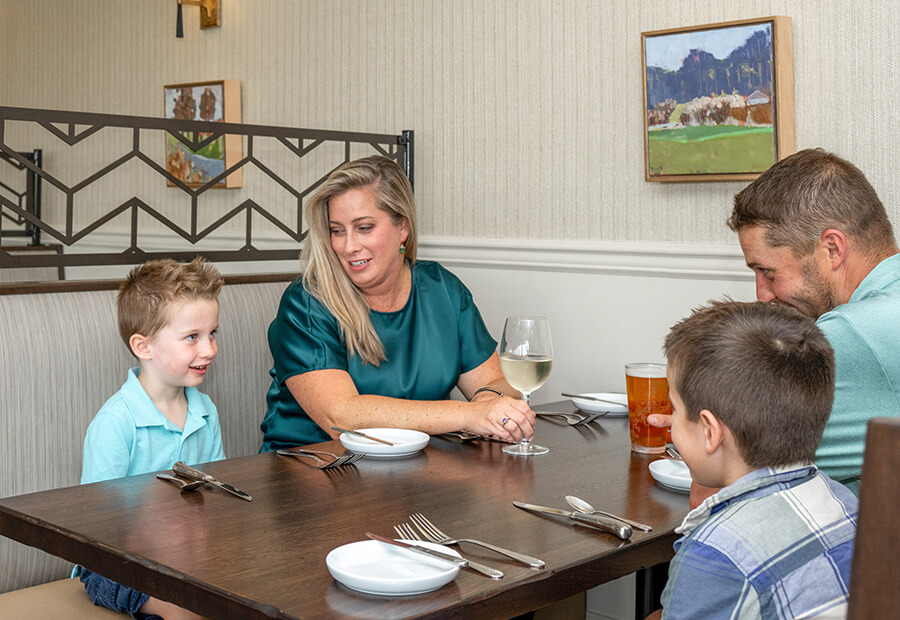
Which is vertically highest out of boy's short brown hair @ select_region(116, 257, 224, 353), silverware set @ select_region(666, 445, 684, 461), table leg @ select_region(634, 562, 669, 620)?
boy's short brown hair @ select_region(116, 257, 224, 353)

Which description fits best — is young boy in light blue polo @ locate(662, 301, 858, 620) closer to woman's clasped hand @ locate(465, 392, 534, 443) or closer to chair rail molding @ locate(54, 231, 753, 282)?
woman's clasped hand @ locate(465, 392, 534, 443)

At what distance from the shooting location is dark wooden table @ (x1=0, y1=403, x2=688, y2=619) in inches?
45.6

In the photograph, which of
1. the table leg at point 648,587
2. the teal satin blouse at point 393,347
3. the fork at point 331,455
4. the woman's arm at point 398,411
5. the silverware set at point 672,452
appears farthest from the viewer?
the teal satin blouse at point 393,347

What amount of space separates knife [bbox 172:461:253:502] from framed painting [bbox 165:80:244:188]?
7.58 feet

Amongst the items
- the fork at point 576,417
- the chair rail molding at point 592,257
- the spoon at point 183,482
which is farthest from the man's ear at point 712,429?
the chair rail molding at point 592,257

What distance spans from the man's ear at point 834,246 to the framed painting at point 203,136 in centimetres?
271

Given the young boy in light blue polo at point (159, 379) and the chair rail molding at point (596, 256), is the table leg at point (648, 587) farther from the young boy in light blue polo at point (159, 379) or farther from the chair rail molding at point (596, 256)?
the young boy in light blue polo at point (159, 379)

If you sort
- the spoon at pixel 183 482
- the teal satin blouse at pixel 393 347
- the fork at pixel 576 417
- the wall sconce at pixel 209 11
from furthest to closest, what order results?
1. the wall sconce at pixel 209 11
2. the teal satin blouse at pixel 393 347
3. the fork at pixel 576 417
4. the spoon at pixel 183 482

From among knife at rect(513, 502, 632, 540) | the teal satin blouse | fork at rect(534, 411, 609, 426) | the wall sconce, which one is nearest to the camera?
knife at rect(513, 502, 632, 540)

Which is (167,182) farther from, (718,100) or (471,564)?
(471,564)

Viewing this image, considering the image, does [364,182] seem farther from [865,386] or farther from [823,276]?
[865,386]

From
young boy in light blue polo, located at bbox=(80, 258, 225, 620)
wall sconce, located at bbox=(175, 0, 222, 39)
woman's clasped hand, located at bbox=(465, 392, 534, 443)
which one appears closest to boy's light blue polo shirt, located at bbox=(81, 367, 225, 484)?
young boy in light blue polo, located at bbox=(80, 258, 225, 620)

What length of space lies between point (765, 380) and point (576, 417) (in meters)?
1.07

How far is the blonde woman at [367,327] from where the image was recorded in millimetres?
2273
